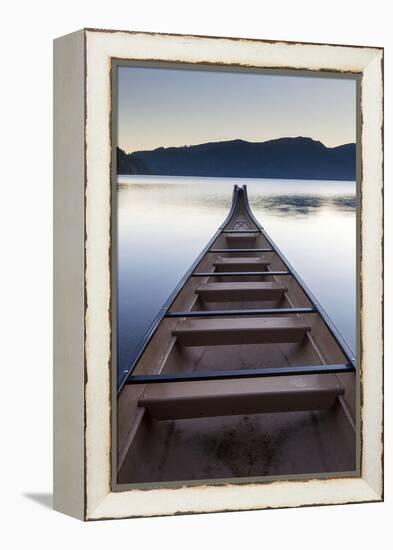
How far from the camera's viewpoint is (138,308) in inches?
55.7

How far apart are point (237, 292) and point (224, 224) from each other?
324mm

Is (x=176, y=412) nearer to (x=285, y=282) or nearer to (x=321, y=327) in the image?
(x=321, y=327)

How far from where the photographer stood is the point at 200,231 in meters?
1.52

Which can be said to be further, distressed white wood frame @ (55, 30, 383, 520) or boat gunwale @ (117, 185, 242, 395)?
boat gunwale @ (117, 185, 242, 395)

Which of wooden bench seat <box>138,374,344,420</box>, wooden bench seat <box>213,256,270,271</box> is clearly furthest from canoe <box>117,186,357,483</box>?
wooden bench seat <box>213,256,270,271</box>

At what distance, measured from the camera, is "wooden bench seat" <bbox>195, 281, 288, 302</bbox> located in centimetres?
181

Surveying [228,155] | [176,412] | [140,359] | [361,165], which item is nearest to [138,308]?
[140,359]

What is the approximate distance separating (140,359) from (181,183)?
1.29ft

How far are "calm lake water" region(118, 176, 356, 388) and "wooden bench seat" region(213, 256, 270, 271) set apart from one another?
427 mm

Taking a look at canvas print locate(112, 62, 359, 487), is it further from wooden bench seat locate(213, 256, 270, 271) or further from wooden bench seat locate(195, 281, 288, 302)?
wooden bench seat locate(213, 256, 270, 271)

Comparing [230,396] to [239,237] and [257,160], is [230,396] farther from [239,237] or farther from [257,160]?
[239,237]

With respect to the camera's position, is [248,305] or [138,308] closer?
[138,308]

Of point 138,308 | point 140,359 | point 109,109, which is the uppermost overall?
point 109,109

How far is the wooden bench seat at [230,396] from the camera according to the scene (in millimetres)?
1378
